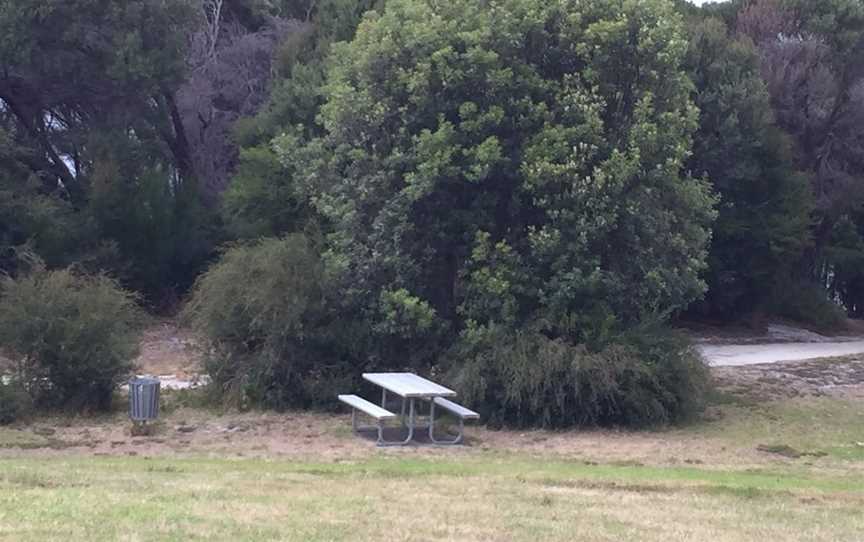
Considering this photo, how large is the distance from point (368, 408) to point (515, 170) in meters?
4.66

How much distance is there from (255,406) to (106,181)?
14785 millimetres

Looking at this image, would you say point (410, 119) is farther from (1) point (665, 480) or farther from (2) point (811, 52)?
(2) point (811, 52)

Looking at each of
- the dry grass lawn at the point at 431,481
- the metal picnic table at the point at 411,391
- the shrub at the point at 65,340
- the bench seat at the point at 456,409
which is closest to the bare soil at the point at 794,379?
the dry grass lawn at the point at 431,481

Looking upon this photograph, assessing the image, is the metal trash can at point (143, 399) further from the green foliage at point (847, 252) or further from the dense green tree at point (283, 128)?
the green foliage at point (847, 252)

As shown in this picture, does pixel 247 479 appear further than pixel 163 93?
No

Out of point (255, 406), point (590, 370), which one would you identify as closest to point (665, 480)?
point (590, 370)

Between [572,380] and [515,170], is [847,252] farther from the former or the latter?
[572,380]

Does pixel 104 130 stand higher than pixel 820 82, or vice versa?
pixel 820 82

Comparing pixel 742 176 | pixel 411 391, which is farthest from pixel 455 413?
pixel 742 176

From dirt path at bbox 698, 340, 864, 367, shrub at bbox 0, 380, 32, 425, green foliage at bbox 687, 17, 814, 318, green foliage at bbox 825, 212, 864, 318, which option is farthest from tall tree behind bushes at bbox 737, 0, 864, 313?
shrub at bbox 0, 380, 32, 425

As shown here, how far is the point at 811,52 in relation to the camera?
3712 centimetres

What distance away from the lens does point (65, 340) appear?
18484 millimetres

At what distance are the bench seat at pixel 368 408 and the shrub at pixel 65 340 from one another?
11.3 feet

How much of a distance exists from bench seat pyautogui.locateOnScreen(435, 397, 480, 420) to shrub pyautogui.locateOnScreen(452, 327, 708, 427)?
2.58 feet
